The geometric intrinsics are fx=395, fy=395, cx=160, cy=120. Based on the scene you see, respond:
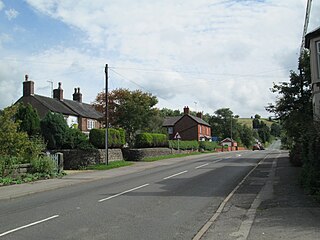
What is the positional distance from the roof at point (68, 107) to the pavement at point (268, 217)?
4559 cm

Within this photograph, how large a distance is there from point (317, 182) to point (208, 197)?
11.8ft

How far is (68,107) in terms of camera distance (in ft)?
200

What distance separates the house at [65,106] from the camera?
5535 cm

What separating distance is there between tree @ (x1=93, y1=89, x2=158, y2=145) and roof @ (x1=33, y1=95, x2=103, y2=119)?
10051 millimetres

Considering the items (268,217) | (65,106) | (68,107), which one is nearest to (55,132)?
(268,217)

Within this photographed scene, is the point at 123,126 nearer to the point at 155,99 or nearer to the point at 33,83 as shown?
the point at 155,99

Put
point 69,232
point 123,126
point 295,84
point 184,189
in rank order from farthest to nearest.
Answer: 1. point 123,126
2. point 295,84
3. point 184,189
4. point 69,232

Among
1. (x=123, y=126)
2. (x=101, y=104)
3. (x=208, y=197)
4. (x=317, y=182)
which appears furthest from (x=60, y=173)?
(x=101, y=104)

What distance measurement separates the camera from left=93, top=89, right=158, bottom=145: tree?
158 ft

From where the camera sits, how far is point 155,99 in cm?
5106

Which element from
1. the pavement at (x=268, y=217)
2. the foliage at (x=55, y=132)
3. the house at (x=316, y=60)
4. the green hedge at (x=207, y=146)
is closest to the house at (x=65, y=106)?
the foliage at (x=55, y=132)

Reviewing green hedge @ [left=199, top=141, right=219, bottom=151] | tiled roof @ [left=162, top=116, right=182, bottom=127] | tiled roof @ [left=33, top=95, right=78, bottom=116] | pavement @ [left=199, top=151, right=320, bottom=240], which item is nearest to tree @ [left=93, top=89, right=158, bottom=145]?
tiled roof @ [left=33, top=95, right=78, bottom=116]

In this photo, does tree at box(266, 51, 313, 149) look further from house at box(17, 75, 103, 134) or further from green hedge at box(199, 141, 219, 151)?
green hedge at box(199, 141, 219, 151)

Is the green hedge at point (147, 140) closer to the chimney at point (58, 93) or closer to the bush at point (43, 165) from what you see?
the bush at point (43, 165)
